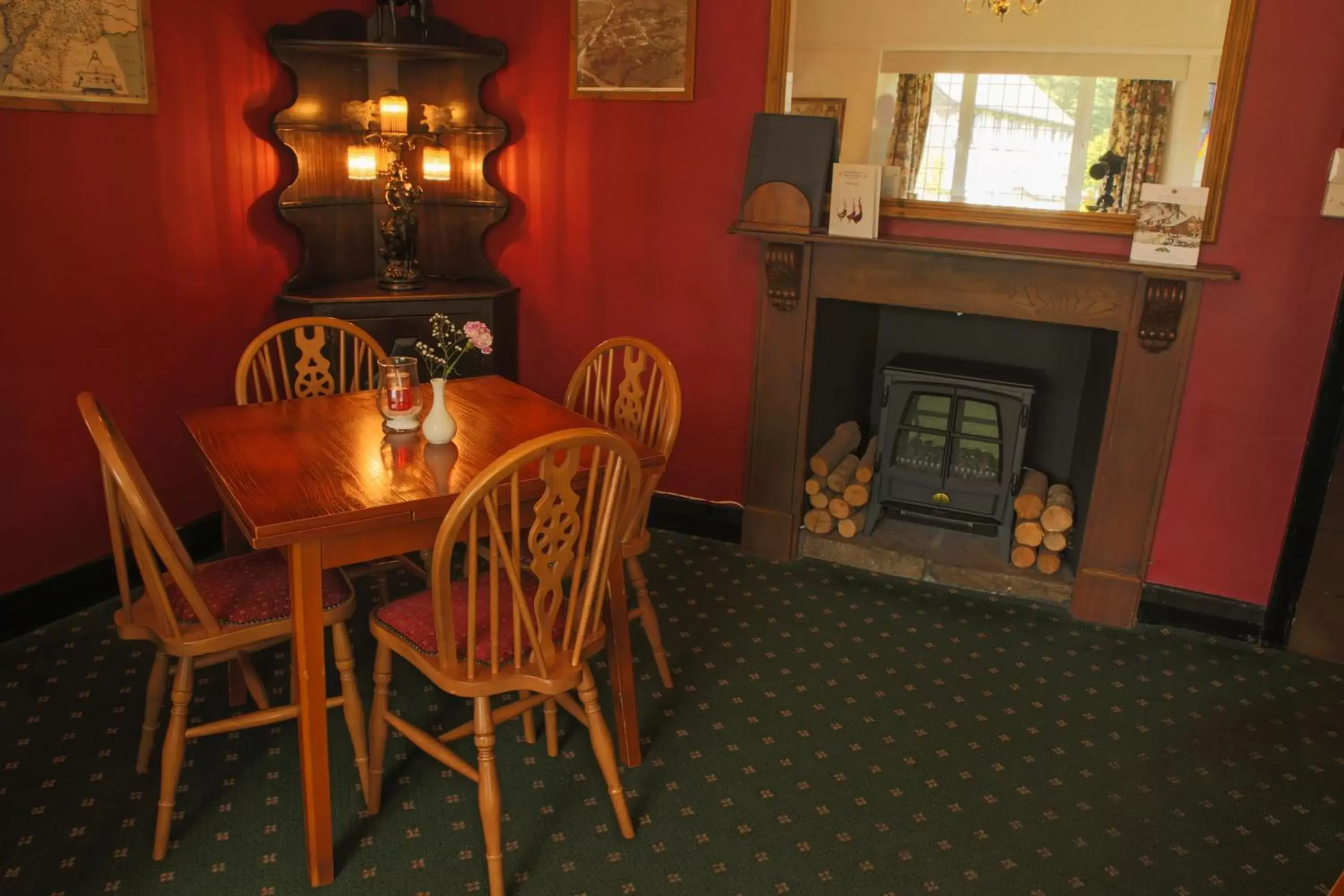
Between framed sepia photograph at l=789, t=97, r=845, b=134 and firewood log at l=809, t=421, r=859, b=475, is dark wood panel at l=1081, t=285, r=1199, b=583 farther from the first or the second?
framed sepia photograph at l=789, t=97, r=845, b=134

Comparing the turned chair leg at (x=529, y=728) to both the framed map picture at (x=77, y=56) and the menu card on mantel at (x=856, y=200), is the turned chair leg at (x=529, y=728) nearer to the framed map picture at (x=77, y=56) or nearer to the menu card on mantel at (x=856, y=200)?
the menu card on mantel at (x=856, y=200)

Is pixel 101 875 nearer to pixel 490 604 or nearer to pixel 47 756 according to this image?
pixel 47 756

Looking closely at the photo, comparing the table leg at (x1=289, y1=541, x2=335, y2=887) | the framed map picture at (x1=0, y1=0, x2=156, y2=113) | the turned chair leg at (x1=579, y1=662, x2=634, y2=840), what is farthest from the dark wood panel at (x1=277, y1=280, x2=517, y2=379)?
the turned chair leg at (x1=579, y1=662, x2=634, y2=840)

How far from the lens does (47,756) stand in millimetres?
2436

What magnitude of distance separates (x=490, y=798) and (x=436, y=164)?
2.44m

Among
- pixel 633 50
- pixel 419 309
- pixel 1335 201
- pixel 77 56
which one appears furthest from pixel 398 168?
pixel 1335 201

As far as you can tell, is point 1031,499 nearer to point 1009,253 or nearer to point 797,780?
point 1009,253

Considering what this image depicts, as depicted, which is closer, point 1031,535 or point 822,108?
point 822,108

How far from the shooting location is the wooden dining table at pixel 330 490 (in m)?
1.96

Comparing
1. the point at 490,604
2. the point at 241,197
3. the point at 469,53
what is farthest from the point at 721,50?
the point at 490,604

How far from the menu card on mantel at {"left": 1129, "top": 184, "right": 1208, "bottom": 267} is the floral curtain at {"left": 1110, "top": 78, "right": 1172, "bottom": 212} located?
96mm

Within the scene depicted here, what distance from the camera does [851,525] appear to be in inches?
146

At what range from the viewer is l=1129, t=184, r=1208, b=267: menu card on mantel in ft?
9.52

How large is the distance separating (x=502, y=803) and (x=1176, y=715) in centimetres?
181
